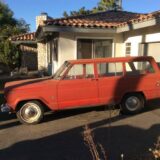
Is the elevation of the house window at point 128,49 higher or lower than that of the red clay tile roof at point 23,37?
lower

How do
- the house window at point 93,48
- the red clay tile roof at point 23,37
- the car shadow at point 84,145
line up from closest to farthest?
the car shadow at point 84,145, the house window at point 93,48, the red clay tile roof at point 23,37

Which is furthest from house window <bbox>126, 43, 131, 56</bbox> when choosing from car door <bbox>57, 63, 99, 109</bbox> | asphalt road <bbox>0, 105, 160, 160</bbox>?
car door <bbox>57, 63, 99, 109</bbox>

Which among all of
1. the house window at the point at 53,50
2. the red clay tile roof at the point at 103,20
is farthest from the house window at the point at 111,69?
the house window at the point at 53,50

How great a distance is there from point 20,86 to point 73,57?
6.84m

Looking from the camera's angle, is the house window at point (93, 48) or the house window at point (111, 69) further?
the house window at point (93, 48)

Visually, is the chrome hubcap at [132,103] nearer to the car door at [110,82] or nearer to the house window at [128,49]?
the car door at [110,82]

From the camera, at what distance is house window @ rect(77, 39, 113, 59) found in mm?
16094

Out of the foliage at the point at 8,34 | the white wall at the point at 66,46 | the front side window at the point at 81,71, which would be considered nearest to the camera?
the front side window at the point at 81,71

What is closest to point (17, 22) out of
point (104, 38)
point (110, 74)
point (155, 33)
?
point (104, 38)

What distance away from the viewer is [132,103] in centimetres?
1000

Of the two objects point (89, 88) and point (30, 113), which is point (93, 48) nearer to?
point (89, 88)

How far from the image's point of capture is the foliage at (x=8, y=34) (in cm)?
2977

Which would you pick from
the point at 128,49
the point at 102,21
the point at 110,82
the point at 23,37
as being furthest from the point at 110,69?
the point at 23,37

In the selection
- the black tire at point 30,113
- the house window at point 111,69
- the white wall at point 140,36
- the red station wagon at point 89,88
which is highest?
the white wall at point 140,36
